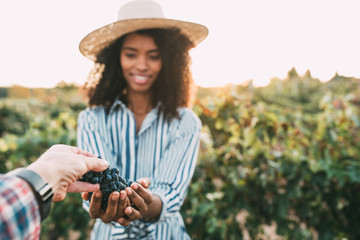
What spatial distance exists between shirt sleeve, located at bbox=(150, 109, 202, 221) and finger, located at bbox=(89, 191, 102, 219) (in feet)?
1.24

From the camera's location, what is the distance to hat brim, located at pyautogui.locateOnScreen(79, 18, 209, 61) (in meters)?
1.97

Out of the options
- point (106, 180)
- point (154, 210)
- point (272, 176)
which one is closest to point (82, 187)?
point (106, 180)

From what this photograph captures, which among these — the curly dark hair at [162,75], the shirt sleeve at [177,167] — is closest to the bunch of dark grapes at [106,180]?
the shirt sleeve at [177,167]

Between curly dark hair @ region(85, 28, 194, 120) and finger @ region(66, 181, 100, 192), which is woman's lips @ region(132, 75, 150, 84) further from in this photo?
finger @ region(66, 181, 100, 192)

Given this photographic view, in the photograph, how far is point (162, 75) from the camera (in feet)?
7.31

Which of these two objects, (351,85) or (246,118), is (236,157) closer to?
(246,118)

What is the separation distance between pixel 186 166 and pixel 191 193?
1253mm

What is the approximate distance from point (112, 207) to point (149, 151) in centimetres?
65

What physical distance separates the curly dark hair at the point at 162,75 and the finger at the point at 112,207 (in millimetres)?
856

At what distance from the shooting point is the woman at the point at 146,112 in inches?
70.3

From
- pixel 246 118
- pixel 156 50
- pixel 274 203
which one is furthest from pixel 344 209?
pixel 156 50

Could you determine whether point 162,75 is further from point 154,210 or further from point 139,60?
point 154,210

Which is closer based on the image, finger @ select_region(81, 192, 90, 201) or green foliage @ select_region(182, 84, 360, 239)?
finger @ select_region(81, 192, 90, 201)

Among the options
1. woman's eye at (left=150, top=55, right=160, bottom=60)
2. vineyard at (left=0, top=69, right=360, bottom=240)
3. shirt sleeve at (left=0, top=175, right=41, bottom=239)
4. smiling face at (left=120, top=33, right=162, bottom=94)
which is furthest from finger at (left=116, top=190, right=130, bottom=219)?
vineyard at (left=0, top=69, right=360, bottom=240)
